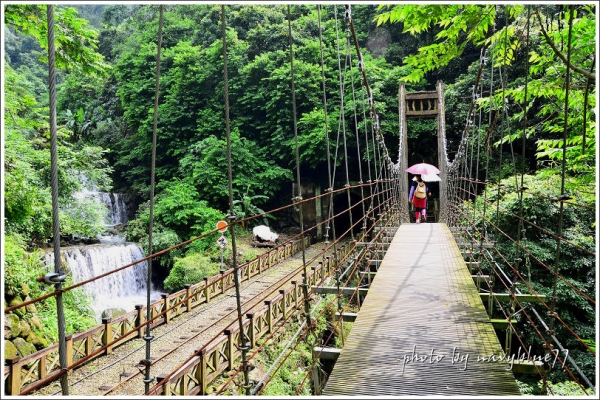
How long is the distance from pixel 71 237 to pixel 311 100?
7.23 m

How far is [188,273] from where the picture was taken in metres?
8.77

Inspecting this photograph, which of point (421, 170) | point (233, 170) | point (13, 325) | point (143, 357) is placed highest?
point (233, 170)

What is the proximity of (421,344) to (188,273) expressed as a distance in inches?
301

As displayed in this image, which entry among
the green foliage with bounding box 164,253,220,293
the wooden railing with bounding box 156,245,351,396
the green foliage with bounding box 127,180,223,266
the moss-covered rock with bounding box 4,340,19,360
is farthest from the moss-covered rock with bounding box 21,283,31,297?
the green foliage with bounding box 127,180,223,266

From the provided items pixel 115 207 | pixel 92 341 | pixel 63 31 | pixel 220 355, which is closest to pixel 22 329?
pixel 92 341

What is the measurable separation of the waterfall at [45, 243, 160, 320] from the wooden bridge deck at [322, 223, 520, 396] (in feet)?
23.4

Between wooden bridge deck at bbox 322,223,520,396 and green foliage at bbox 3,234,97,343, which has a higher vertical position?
wooden bridge deck at bbox 322,223,520,396

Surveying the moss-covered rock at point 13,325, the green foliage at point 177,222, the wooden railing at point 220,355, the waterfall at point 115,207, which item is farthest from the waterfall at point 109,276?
the wooden railing at point 220,355

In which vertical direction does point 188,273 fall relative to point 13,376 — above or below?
below

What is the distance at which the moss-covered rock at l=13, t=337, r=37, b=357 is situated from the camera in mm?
4344

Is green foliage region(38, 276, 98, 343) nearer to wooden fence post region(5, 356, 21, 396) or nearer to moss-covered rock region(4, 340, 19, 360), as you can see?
moss-covered rock region(4, 340, 19, 360)

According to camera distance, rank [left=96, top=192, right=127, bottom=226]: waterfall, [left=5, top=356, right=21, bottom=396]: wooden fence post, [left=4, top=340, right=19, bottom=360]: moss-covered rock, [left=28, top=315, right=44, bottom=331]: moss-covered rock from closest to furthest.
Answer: [left=5, top=356, right=21, bottom=396]: wooden fence post
[left=4, top=340, right=19, bottom=360]: moss-covered rock
[left=28, top=315, right=44, bottom=331]: moss-covered rock
[left=96, top=192, right=127, bottom=226]: waterfall

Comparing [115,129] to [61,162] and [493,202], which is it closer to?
[61,162]

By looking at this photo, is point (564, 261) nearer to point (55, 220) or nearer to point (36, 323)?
point (55, 220)
